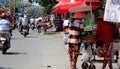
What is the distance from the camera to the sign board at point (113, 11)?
9.47 m

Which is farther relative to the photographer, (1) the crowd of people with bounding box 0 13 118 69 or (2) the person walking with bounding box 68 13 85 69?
(2) the person walking with bounding box 68 13 85 69

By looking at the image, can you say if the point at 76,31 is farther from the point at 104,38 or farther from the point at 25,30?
the point at 25,30

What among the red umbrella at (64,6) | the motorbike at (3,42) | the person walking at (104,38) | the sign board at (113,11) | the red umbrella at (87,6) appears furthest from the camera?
the motorbike at (3,42)

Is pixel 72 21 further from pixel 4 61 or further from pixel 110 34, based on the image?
pixel 4 61

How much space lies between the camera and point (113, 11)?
31.4 feet

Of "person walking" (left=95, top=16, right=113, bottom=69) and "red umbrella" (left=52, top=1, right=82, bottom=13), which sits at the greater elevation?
"red umbrella" (left=52, top=1, right=82, bottom=13)

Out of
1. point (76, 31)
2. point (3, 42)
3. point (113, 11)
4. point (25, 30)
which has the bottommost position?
point (25, 30)

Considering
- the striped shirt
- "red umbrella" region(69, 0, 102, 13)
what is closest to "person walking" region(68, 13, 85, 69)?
the striped shirt

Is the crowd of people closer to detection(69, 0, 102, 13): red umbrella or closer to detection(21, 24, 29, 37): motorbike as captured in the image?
detection(69, 0, 102, 13): red umbrella

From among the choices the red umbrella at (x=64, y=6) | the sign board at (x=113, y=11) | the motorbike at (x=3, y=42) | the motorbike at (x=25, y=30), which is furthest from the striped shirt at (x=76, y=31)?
the motorbike at (x=25, y=30)

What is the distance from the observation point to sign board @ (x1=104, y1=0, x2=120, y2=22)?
9.47m

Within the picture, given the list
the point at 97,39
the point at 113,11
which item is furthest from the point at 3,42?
the point at 113,11

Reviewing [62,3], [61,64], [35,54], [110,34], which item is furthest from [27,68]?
[35,54]

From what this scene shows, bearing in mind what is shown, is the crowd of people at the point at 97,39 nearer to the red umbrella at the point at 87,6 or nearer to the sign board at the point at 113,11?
the red umbrella at the point at 87,6
